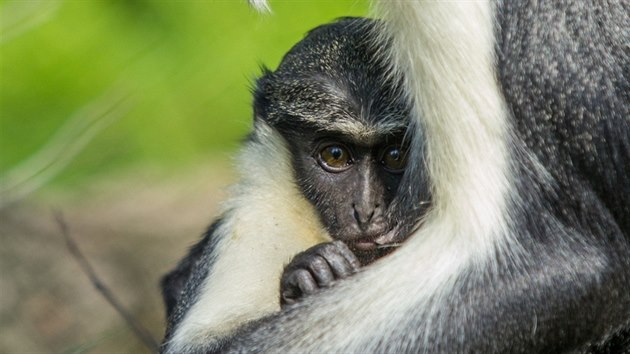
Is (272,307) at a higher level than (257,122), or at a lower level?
lower

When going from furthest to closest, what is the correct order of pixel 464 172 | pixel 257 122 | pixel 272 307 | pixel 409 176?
pixel 257 122 < pixel 272 307 < pixel 409 176 < pixel 464 172

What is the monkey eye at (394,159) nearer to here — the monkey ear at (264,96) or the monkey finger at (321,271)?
the monkey finger at (321,271)

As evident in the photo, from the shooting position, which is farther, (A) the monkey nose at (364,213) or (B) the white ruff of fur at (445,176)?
(A) the monkey nose at (364,213)

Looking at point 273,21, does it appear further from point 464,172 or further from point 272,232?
point 464,172

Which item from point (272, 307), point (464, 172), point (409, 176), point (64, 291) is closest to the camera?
point (464, 172)

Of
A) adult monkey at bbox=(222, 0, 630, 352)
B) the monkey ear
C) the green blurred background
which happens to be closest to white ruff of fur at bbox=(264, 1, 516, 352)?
adult monkey at bbox=(222, 0, 630, 352)

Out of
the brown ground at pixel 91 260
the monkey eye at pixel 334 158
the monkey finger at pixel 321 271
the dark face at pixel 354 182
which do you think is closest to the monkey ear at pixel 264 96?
the dark face at pixel 354 182

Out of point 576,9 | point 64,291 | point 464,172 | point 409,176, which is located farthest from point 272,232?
point 64,291

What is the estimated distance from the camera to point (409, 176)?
15.4 ft

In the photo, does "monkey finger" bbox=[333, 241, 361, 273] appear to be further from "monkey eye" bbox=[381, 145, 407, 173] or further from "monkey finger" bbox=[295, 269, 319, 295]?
"monkey eye" bbox=[381, 145, 407, 173]

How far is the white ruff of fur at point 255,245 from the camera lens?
5.16 metres

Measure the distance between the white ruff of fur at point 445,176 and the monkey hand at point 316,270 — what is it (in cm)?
26

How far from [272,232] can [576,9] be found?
1.67 m

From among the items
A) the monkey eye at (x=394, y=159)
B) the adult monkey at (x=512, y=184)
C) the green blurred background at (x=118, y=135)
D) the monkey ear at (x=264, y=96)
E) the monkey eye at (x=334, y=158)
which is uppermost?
the green blurred background at (x=118, y=135)
